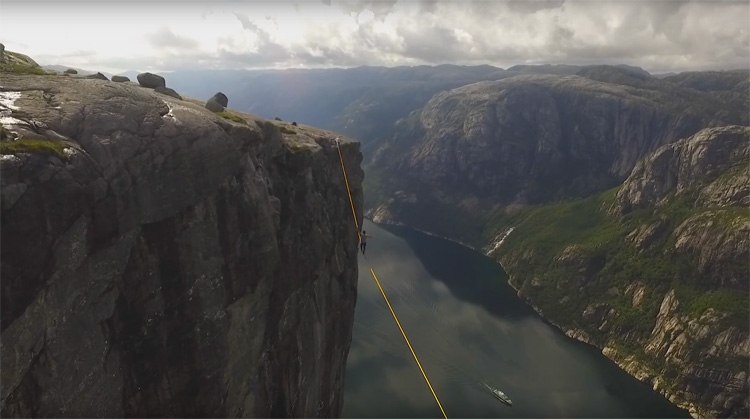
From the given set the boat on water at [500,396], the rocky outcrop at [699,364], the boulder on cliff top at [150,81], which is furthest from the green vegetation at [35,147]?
the rocky outcrop at [699,364]

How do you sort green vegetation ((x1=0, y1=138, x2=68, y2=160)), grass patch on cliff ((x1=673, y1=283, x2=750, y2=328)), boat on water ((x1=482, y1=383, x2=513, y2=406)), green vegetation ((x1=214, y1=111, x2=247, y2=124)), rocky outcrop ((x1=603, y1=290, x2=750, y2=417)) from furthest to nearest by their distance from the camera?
grass patch on cliff ((x1=673, y1=283, x2=750, y2=328))
rocky outcrop ((x1=603, y1=290, x2=750, y2=417))
boat on water ((x1=482, y1=383, x2=513, y2=406))
green vegetation ((x1=214, y1=111, x2=247, y2=124))
green vegetation ((x1=0, y1=138, x2=68, y2=160))

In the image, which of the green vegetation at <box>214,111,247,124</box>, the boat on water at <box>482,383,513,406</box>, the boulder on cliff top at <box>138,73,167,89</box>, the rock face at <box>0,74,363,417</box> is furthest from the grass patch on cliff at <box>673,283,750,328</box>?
the boulder on cliff top at <box>138,73,167,89</box>

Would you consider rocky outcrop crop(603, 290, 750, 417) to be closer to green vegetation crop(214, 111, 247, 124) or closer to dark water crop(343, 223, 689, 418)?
dark water crop(343, 223, 689, 418)

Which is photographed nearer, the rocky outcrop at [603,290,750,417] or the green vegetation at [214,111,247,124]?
the green vegetation at [214,111,247,124]

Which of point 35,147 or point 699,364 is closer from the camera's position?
point 35,147

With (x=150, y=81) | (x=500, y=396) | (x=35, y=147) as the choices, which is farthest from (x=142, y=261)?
(x=500, y=396)

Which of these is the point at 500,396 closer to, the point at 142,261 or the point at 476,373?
the point at 476,373

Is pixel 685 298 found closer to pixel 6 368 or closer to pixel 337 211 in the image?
pixel 337 211
